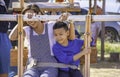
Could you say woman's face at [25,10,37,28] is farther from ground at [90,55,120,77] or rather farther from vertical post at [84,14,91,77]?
ground at [90,55,120,77]

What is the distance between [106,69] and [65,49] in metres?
5.77

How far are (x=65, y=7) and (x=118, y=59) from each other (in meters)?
5.34

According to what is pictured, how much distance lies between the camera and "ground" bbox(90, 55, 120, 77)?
938 centimetres

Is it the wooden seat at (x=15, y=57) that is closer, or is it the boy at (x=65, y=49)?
the boy at (x=65, y=49)

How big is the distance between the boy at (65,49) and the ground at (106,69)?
186 inches

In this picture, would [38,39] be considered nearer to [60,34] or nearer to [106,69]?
[60,34]

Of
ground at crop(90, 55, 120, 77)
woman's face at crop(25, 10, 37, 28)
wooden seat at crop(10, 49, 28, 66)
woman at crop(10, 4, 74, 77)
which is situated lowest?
ground at crop(90, 55, 120, 77)

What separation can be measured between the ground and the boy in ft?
15.5

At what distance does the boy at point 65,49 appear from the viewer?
4.42 meters

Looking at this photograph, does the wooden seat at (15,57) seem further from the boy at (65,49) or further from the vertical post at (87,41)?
the vertical post at (87,41)

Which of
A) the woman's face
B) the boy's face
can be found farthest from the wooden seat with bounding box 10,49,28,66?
the boy's face

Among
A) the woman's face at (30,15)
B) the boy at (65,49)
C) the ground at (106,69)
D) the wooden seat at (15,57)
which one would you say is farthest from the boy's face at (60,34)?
the ground at (106,69)

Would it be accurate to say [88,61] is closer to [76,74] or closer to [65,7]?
[76,74]

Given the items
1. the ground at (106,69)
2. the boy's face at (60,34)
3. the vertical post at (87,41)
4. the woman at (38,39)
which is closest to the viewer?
the vertical post at (87,41)
